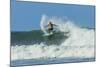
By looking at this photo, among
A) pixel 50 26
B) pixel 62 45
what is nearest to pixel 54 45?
pixel 62 45

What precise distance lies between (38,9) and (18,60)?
53cm

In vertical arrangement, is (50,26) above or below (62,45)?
above

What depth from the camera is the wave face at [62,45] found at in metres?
2.16

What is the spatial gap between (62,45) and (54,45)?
0.29 ft

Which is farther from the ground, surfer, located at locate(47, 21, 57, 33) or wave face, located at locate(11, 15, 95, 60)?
surfer, located at locate(47, 21, 57, 33)

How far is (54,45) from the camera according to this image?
2.28 metres

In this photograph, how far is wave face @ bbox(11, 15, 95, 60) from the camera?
216cm

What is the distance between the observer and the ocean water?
213 centimetres

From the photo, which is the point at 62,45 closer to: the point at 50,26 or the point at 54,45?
the point at 54,45

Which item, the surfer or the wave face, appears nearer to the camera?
the wave face

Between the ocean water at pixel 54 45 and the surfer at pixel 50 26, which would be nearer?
the ocean water at pixel 54 45

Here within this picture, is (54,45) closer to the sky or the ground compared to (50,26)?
closer to the ground

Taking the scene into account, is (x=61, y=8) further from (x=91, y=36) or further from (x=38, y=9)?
(x=91, y=36)
